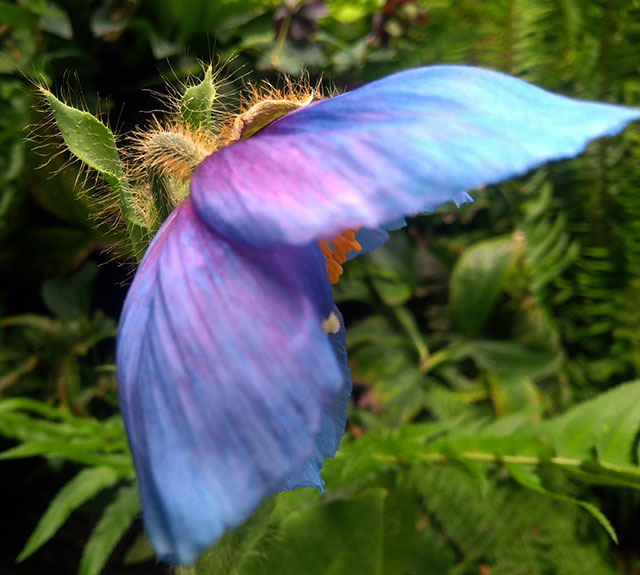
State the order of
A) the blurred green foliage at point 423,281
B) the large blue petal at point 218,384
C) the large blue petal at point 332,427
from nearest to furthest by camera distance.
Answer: the large blue petal at point 218,384 → the large blue petal at point 332,427 → the blurred green foliage at point 423,281

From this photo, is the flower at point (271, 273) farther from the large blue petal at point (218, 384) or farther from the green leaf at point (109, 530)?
the green leaf at point (109, 530)

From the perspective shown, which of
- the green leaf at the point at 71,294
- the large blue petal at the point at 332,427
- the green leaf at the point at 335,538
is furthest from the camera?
the green leaf at the point at 71,294

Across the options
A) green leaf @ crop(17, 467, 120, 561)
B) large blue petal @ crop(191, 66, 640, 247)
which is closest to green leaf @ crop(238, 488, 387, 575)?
green leaf @ crop(17, 467, 120, 561)

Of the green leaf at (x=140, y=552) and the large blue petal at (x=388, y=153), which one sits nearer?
the large blue petal at (x=388, y=153)

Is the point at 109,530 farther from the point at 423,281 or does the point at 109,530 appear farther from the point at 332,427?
the point at 423,281

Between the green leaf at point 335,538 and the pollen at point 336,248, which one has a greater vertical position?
the pollen at point 336,248

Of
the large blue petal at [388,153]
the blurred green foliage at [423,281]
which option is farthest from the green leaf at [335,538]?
the large blue petal at [388,153]

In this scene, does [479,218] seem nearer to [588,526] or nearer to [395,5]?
[395,5]
